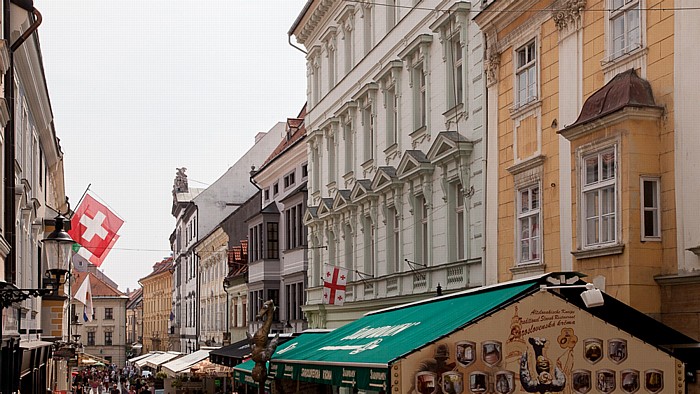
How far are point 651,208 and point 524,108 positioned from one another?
14.5 ft

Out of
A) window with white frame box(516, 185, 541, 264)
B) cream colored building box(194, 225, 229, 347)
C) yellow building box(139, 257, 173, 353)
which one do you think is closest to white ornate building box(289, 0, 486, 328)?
window with white frame box(516, 185, 541, 264)

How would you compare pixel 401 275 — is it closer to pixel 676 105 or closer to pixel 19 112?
pixel 19 112

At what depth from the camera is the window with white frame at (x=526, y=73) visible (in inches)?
726

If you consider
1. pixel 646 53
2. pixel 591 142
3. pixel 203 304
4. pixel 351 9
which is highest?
pixel 351 9

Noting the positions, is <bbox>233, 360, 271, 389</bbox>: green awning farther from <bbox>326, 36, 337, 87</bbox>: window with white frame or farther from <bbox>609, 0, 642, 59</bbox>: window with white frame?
<bbox>326, 36, 337, 87</bbox>: window with white frame

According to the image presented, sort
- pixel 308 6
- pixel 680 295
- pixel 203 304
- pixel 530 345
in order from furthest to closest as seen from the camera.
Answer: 1. pixel 203 304
2. pixel 308 6
3. pixel 680 295
4. pixel 530 345

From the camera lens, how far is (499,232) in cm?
1981

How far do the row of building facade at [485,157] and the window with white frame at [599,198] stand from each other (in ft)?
0.09

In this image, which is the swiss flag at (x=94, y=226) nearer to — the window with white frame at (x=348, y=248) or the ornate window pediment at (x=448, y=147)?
the window with white frame at (x=348, y=248)

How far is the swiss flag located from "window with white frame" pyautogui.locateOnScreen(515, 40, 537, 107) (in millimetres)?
15060

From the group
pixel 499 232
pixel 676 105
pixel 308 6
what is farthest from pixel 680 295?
pixel 308 6

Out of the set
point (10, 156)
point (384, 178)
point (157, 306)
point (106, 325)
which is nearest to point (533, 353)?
point (10, 156)

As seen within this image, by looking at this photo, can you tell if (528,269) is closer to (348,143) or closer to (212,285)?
(348,143)

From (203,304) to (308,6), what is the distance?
36.7m
